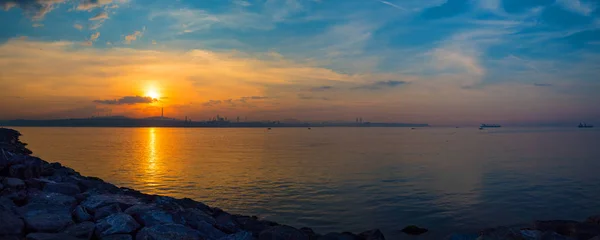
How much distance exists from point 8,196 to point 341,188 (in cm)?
1884

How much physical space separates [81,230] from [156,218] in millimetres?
1900

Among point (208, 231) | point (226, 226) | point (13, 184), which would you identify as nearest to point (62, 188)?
point (13, 184)

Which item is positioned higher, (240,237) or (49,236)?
(49,236)

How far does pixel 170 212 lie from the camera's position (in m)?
12.2

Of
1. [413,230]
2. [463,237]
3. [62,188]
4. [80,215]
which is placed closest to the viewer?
[80,215]

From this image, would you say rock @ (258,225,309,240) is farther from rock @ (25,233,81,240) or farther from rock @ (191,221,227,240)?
rock @ (25,233,81,240)

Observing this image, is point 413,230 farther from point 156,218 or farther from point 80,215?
point 80,215

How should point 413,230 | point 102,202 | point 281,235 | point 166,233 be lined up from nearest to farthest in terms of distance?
point 166,233, point 281,235, point 102,202, point 413,230

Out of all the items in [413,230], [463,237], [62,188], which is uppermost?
[62,188]

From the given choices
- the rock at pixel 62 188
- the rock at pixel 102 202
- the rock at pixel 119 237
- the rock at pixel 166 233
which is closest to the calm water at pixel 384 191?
the rock at pixel 102 202

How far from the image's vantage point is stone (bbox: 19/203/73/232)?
9.68m

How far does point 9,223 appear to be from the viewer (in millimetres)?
9039

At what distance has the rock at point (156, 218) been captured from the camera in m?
11.1

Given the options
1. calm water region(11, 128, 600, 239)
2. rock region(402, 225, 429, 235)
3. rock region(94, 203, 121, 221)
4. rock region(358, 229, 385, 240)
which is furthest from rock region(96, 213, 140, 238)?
rock region(402, 225, 429, 235)
